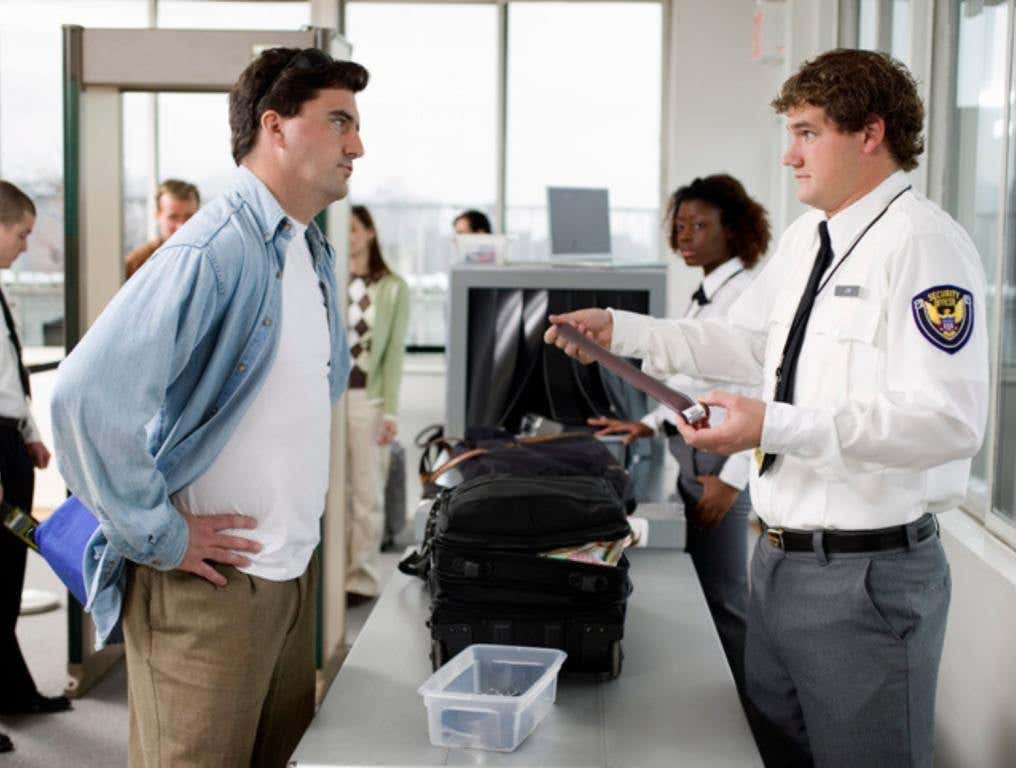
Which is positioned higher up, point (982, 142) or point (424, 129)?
point (424, 129)

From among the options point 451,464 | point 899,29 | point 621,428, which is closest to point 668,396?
point 451,464

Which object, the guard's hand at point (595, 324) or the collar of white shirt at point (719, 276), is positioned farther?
the collar of white shirt at point (719, 276)

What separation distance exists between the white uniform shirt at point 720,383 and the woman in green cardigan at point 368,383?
1.96 m

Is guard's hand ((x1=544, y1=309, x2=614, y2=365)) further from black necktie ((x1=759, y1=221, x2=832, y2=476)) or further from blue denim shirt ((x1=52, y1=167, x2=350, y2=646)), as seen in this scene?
blue denim shirt ((x1=52, y1=167, x2=350, y2=646))

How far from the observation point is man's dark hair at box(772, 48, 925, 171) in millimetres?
1998

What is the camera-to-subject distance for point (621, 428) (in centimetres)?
335

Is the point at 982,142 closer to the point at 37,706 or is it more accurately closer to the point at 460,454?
the point at 460,454

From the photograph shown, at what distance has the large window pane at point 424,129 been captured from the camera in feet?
25.6

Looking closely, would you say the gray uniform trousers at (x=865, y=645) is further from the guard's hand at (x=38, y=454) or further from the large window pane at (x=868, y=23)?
the large window pane at (x=868, y=23)

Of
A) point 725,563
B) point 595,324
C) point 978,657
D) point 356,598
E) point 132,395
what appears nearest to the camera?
point 132,395

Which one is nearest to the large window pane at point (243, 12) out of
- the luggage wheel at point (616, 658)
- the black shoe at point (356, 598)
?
the black shoe at point (356, 598)

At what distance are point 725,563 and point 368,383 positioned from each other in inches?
89.4

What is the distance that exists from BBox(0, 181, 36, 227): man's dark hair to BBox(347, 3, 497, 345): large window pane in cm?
369

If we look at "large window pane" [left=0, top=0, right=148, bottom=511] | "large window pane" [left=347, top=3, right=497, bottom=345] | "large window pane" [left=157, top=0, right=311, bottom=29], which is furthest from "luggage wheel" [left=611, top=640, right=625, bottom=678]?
"large window pane" [left=157, top=0, right=311, bottom=29]
